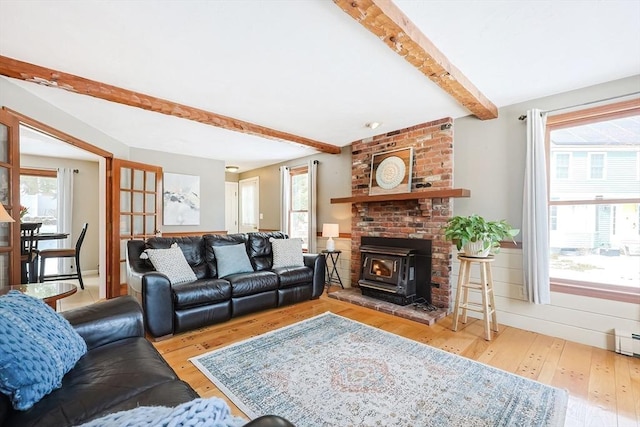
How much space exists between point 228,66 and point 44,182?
18.3 feet

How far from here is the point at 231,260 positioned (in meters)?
3.54

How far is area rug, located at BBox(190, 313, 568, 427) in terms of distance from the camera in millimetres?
1682

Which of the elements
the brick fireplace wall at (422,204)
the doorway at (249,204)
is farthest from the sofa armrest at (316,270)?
the doorway at (249,204)

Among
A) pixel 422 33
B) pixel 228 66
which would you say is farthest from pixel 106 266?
pixel 422 33

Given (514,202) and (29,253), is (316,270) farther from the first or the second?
(29,253)

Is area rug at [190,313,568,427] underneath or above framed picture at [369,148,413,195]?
underneath

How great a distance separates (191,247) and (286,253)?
1199mm

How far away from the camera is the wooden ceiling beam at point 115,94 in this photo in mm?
2240

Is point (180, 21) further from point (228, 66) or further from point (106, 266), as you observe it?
point (106, 266)

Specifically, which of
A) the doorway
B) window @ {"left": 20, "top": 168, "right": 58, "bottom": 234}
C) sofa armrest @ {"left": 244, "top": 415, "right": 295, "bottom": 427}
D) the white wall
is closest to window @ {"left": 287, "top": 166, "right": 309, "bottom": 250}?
the doorway

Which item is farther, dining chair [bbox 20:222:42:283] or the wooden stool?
dining chair [bbox 20:222:42:283]

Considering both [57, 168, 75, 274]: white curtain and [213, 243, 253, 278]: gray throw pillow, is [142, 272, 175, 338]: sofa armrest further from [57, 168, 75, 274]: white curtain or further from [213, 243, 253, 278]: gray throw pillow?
[57, 168, 75, 274]: white curtain

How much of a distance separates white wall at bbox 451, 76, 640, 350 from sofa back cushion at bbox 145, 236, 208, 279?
305cm

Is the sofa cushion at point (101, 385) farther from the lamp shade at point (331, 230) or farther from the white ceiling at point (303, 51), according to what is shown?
the lamp shade at point (331, 230)
